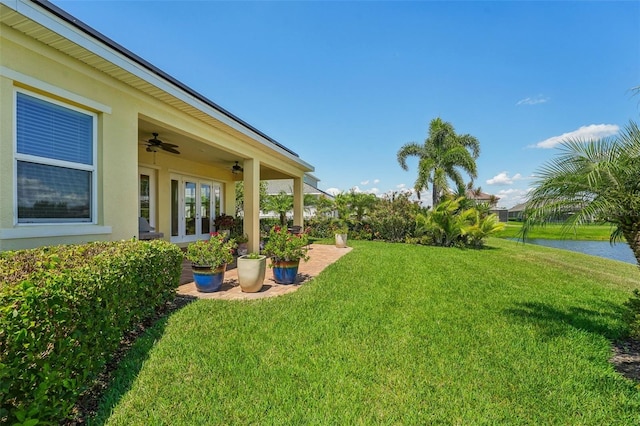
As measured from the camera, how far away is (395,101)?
15695mm

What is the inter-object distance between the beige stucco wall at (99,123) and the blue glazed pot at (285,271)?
2930 mm

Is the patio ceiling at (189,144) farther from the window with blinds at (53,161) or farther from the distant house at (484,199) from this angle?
the distant house at (484,199)

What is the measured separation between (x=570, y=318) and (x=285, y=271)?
5444 mm

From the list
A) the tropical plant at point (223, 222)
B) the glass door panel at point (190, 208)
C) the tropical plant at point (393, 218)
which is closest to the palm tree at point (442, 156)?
the tropical plant at point (393, 218)

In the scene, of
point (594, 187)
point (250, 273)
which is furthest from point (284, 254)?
point (594, 187)

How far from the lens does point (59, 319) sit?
234 cm

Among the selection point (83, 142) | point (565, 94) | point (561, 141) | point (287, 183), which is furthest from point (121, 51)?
point (287, 183)

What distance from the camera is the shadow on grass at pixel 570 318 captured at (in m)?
4.65

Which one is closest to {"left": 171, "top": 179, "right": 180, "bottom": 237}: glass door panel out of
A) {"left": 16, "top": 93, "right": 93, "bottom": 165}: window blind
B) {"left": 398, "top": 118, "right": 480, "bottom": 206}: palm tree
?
{"left": 16, "top": 93, "right": 93, "bottom": 165}: window blind

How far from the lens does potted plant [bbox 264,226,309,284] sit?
6.77m

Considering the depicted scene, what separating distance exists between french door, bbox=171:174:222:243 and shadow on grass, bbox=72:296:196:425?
8.50 metres

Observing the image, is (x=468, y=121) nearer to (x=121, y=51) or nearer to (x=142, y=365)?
(x=121, y=51)

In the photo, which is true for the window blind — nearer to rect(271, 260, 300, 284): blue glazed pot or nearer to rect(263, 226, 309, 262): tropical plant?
rect(263, 226, 309, 262): tropical plant

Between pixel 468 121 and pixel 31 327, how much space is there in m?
23.0
